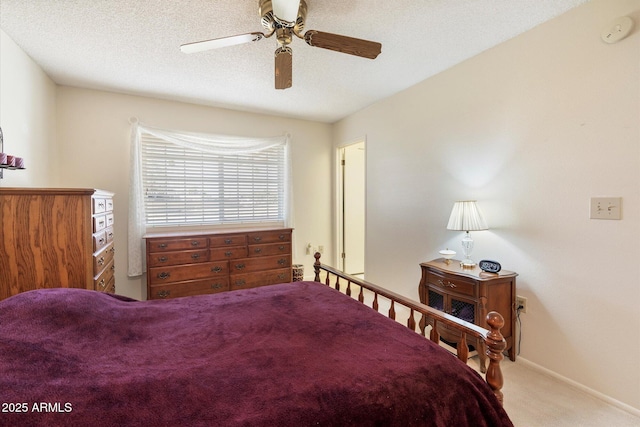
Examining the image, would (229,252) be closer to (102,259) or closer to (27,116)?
(102,259)

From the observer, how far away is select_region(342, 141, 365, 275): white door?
458cm

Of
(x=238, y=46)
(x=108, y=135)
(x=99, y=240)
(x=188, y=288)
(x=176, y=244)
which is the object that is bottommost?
(x=188, y=288)

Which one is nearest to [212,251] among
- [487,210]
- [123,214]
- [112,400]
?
[123,214]

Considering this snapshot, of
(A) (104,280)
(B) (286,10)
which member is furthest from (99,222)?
(B) (286,10)

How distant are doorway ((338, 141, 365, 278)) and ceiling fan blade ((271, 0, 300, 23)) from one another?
9.43 feet

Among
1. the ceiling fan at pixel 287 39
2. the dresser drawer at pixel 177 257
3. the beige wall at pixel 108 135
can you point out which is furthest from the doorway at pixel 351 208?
the ceiling fan at pixel 287 39

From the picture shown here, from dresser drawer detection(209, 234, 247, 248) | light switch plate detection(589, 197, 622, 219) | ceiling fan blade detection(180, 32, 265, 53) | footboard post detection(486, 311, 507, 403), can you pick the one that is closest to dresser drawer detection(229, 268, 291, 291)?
dresser drawer detection(209, 234, 247, 248)

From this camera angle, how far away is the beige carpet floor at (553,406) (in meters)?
1.61

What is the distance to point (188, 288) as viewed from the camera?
3119 millimetres

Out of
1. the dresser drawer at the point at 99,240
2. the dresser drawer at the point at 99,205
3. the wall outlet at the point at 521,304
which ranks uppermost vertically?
the dresser drawer at the point at 99,205

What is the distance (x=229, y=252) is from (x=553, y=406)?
119 inches

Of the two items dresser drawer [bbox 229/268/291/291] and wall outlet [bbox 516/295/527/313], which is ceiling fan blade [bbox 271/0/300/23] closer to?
wall outlet [bbox 516/295/527/313]

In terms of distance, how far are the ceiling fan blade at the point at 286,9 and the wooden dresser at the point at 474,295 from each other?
1992 millimetres

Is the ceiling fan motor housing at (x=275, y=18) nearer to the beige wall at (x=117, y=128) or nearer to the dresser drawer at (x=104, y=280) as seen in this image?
the dresser drawer at (x=104, y=280)
